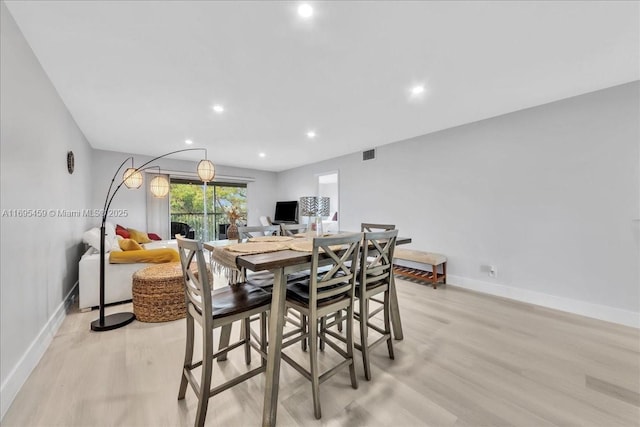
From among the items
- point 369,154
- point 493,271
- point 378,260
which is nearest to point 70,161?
point 378,260

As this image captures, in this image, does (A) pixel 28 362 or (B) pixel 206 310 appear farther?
(A) pixel 28 362

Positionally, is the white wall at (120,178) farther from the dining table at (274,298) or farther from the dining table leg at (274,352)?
the dining table leg at (274,352)

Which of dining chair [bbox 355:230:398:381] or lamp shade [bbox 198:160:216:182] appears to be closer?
dining chair [bbox 355:230:398:381]

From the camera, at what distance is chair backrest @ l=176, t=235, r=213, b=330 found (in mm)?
1236

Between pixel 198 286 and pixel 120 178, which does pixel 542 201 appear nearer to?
pixel 198 286

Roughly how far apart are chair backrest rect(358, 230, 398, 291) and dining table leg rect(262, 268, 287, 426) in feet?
1.95

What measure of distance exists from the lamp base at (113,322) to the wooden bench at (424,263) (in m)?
3.18

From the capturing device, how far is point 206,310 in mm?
1256

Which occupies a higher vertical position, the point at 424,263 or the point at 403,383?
the point at 424,263

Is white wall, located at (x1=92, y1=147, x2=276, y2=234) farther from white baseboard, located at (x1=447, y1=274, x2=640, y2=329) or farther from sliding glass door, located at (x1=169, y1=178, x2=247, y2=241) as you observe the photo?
white baseboard, located at (x1=447, y1=274, x2=640, y2=329)

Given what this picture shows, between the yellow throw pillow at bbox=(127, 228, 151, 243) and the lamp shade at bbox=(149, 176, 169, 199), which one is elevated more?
the lamp shade at bbox=(149, 176, 169, 199)

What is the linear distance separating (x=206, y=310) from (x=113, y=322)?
2014 millimetres

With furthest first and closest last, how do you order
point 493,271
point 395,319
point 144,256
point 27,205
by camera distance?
point 493,271
point 144,256
point 395,319
point 27,205

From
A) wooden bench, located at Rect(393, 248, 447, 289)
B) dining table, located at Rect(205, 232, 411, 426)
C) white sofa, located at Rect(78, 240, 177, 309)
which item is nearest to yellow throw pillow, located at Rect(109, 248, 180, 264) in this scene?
white sofa, located at Rect(78, 240, 177, 309)
